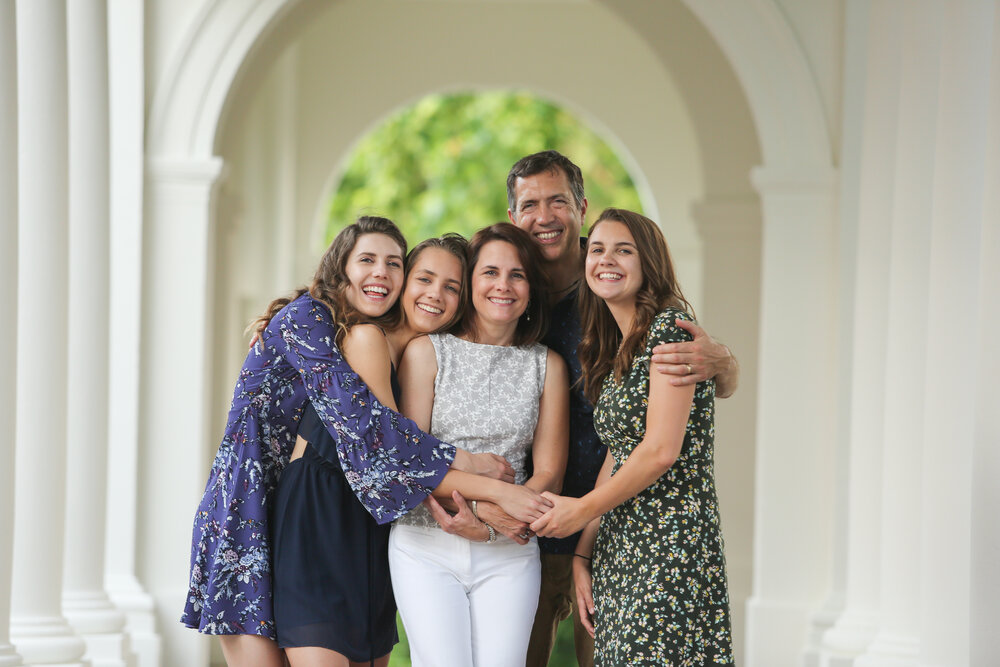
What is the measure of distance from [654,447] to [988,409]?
4.46 ft

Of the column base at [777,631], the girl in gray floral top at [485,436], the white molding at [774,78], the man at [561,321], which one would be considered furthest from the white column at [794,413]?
the girl in gray floral top at [485,436]

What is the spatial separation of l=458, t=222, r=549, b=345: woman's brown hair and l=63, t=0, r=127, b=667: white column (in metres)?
3.20

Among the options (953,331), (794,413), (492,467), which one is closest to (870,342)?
(794,413)

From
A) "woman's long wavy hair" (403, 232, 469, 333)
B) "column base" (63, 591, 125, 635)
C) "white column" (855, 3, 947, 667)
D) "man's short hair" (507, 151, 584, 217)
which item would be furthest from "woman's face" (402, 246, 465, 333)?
"column base" (63, 591, 125, 635)

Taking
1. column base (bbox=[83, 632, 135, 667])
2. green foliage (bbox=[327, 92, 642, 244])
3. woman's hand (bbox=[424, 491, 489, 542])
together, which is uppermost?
green foliage (bbox=[327, 92, 642, 244])

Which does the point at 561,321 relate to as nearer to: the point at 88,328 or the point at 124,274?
the point at 88,328

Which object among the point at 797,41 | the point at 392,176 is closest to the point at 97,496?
the point at 797,41

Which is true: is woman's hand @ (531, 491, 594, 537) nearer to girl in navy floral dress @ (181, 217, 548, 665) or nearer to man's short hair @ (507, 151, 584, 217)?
girl in navy floral dress @ (181, 217, 548, 665)

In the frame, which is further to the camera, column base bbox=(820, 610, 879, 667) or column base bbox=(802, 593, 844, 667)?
column base bbox=(802, 593, 844, 667)

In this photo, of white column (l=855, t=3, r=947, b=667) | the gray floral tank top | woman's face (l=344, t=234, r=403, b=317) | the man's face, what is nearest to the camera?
the gray floral tank top

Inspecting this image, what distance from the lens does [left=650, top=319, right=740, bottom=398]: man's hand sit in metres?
3.51

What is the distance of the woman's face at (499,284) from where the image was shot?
3.91 meters

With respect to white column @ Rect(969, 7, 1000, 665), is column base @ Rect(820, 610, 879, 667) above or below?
below

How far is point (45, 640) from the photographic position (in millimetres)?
5379
